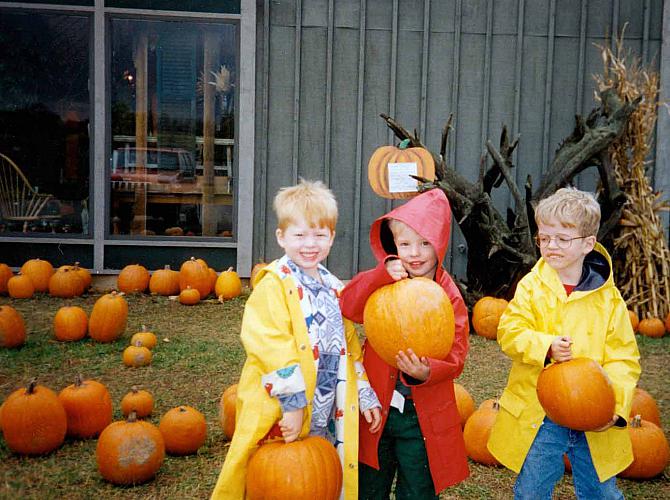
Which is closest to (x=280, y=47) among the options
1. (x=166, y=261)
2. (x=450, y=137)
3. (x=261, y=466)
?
(x=450, y=137)

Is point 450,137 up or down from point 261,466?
up

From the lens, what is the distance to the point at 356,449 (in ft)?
8.59

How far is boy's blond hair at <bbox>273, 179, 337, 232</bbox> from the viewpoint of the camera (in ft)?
8.51

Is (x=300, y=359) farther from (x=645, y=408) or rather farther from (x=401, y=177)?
(x=401, y=177)

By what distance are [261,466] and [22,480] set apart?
1.63 m

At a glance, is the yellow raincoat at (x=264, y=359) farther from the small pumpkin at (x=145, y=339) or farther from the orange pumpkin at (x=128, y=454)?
the small pumpkin at (x=145, y=339)

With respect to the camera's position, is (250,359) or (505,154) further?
(505,154)

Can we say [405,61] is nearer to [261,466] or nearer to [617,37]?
[617,37]

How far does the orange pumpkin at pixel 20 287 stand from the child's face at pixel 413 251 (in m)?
6.11

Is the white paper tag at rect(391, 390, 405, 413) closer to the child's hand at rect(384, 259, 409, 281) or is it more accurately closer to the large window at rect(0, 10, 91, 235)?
the child's hand at rect(384, 259, 409, 281)

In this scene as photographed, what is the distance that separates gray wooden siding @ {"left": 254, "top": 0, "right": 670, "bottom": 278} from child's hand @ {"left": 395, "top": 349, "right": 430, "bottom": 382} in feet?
20.0

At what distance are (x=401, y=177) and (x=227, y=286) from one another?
316cm

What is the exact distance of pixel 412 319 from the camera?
8.23 ft

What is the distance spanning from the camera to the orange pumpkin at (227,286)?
26.3 feet
